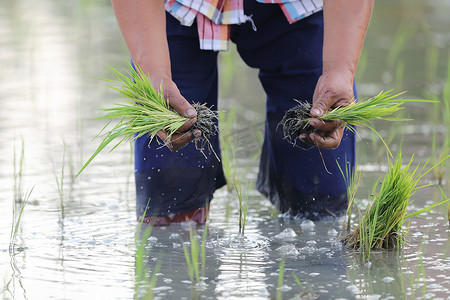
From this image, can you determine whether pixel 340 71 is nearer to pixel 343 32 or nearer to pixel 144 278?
pixel 343 32

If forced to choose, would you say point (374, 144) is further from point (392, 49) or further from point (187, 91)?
point (392, 49)

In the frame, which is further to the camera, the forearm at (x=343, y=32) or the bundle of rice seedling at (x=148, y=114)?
the forearm at (x=343, y=32)

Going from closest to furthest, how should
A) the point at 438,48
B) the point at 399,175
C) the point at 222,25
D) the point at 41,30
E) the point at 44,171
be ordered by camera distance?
1. the point at 399,175
2. the point at 222,25
3. the point at 44,171
4. the point at 438,48
5. the point at 41,30

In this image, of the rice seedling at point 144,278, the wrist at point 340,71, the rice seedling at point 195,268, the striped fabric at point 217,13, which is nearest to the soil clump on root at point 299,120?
the wrist at point 340,71

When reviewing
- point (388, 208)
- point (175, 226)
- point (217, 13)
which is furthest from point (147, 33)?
point (388, 208)

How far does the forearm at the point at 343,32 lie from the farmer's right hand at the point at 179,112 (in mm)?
505

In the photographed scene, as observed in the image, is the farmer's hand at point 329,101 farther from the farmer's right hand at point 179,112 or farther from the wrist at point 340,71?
the farmer's right hand at point 179,112

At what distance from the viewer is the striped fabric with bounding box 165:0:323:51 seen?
3.05 meters

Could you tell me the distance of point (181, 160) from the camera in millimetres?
3176

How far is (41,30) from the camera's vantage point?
23.5 ft

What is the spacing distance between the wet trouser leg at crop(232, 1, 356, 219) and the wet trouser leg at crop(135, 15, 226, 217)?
0.62 feet

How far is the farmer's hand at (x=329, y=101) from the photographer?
2.79 m

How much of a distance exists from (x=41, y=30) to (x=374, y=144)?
13.1ft

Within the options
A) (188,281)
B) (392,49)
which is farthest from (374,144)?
(392,49)
